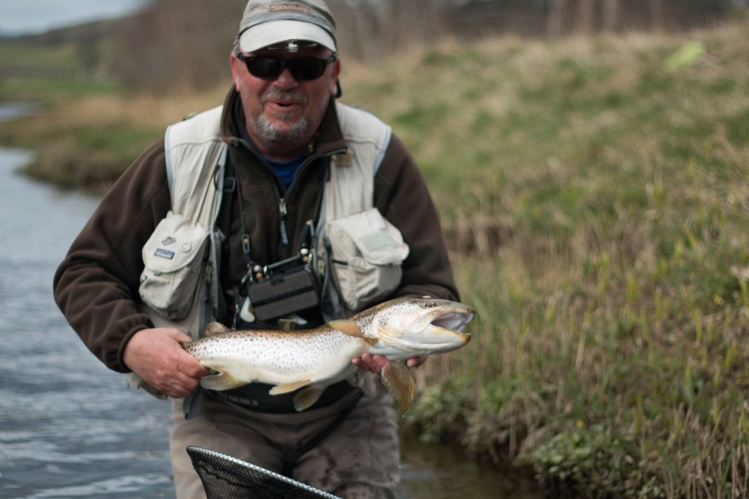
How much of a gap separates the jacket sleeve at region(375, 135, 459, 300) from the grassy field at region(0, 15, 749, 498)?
1611 mm

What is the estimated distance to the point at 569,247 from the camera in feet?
25.4

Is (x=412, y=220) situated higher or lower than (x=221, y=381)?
higher

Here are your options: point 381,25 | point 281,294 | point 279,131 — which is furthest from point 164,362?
point 381,25

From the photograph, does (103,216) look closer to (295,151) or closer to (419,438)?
(295,151)

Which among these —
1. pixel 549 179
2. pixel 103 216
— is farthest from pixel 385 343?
pixel 549 179

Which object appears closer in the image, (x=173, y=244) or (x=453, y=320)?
(x=453, y=320)

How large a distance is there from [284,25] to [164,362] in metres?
1.33

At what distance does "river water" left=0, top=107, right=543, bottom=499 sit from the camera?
587 centimetres

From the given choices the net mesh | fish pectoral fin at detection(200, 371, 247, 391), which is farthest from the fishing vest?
the net mesh

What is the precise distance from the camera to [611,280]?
6586 millimetres

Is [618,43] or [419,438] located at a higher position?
[618,43]

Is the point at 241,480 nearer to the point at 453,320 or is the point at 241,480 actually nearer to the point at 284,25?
the point at 453,320

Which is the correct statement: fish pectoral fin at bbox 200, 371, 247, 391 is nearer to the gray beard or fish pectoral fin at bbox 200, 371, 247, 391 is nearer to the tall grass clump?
the gray beard

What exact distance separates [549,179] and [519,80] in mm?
5490
